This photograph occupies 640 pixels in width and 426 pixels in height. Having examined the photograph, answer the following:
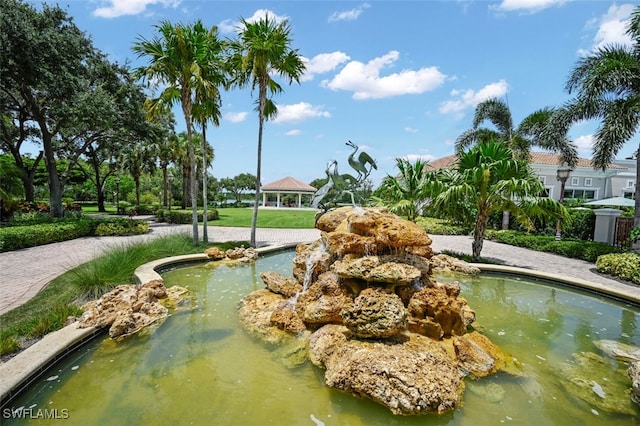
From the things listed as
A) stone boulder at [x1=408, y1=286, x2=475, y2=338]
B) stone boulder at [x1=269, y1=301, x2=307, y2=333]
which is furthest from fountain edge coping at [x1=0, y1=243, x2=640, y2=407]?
stone boulder at [x1=408, y1=286, x2=475, y2=338]

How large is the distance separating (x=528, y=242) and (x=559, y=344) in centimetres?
1170

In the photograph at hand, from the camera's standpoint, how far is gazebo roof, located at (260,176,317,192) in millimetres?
44719

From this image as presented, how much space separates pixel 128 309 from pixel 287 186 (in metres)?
40.8

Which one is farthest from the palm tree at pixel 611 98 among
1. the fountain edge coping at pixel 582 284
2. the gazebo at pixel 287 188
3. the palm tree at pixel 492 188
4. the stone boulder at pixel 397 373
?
the gazebo at pixel 287 188

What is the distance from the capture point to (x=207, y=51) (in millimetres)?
11688

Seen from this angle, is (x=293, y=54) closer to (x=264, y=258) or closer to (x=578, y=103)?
(x=264, y=258)

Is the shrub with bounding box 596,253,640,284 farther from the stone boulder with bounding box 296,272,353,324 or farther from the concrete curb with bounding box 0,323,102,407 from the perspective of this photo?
the concrete curb with bounding box 0,323,102,407

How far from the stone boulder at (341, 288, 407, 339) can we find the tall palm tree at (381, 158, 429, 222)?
7619 mm

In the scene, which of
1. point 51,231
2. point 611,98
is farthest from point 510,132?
point 51,231

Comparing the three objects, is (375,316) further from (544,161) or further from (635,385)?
(544,161)

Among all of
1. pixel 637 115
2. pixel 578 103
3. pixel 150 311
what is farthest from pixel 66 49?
pixel 637 115

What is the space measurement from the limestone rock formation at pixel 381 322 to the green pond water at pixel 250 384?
8.1 inches

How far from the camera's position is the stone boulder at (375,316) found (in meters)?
4.30

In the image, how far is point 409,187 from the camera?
12.4 meters
